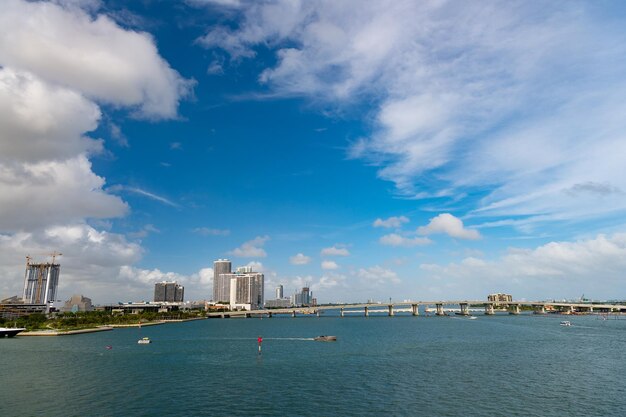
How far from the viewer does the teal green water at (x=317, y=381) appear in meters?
59.4

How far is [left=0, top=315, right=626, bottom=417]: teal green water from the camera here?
59375mm

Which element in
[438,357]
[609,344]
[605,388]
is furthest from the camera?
[609,344]

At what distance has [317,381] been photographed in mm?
77125

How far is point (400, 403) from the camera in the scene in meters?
61.3

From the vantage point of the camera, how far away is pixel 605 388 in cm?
7175

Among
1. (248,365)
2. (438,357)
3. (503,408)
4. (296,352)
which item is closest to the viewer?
(503,408)

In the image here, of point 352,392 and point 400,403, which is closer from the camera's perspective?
point 400,403

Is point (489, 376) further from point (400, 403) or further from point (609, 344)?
point (609, 344)

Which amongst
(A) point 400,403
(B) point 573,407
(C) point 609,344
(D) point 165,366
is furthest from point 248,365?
(C) point 609,344

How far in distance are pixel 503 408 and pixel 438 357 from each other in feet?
160

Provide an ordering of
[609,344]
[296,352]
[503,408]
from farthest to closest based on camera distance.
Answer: [609,344] → [296,352] → [503,408]

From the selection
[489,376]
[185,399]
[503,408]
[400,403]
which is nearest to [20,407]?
[185,399]

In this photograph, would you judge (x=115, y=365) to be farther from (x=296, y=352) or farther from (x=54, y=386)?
(x=296, y=352)

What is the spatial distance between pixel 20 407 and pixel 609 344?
16605 cm
